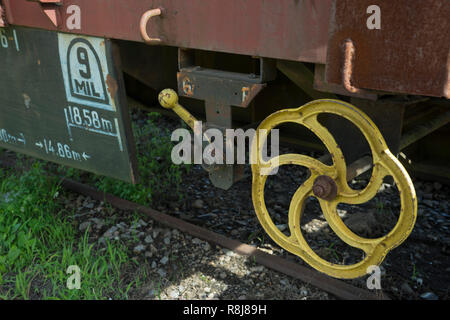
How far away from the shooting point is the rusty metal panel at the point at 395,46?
1.46 meters

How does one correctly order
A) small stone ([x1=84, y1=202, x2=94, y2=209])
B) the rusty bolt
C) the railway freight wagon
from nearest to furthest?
1. the railway freight wagon
2. the rusty bolt
3. small stone ([x1=84, y1=202, x2=94, y2=209])

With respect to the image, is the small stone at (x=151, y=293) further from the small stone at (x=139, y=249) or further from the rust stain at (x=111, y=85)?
the rust stain at (x=111, y=85)

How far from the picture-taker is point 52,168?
13.7 feet

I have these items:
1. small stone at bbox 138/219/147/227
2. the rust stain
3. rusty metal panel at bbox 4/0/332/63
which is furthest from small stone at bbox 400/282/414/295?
the rust stain

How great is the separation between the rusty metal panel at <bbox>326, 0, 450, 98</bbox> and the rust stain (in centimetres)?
131

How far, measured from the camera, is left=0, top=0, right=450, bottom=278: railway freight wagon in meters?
1.58

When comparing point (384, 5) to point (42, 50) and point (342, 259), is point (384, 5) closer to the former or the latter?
point (342, 259)

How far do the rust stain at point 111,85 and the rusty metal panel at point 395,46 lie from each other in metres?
1.31

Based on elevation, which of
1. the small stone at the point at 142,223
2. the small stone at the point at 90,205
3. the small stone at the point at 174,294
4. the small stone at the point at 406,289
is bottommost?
Answer: the small stone at the point at 406,289

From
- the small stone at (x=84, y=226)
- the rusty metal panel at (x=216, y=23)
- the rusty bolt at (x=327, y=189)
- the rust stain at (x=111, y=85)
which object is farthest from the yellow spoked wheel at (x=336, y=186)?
the small stone at (x=84, y=226)

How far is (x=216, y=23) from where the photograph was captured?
2045 millimetres

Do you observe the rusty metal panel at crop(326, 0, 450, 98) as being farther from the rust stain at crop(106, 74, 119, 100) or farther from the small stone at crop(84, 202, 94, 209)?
the small stone at crop(84, 202, 94, 209)

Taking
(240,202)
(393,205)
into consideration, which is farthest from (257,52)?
(393,205)

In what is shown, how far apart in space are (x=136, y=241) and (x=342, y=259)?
4.30 ft
